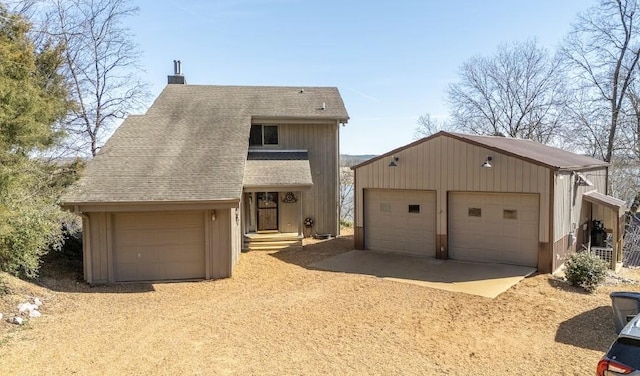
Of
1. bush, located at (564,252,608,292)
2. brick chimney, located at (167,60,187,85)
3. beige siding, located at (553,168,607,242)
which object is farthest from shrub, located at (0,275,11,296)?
beige siding, located at (553,168,607,242)

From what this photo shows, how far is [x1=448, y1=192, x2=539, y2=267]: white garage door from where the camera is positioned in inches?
443

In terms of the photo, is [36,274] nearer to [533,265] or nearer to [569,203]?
[533,265]

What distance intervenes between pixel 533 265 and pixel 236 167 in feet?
29.1

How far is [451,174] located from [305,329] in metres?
7.18

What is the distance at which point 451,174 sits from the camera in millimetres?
12305

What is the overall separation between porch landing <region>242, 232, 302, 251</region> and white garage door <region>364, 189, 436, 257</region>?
9.21 feet

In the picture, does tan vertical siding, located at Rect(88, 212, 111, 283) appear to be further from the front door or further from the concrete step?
the front door

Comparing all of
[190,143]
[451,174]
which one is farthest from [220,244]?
[451,174]

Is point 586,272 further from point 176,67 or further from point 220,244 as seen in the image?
point 176,67

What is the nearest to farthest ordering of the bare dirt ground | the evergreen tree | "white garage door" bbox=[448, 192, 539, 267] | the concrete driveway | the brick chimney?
the bare dirt ground < the evergreen tree < the concrete driveway < "white garage door" bbox=[448, 192, 539, 267] < the brick chimney

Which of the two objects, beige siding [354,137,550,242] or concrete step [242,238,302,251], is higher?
beige siding [354,137,550,242]

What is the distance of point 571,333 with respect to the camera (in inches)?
279

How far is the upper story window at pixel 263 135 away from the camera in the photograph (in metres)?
17.5

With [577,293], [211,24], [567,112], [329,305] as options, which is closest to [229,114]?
[211,24]
